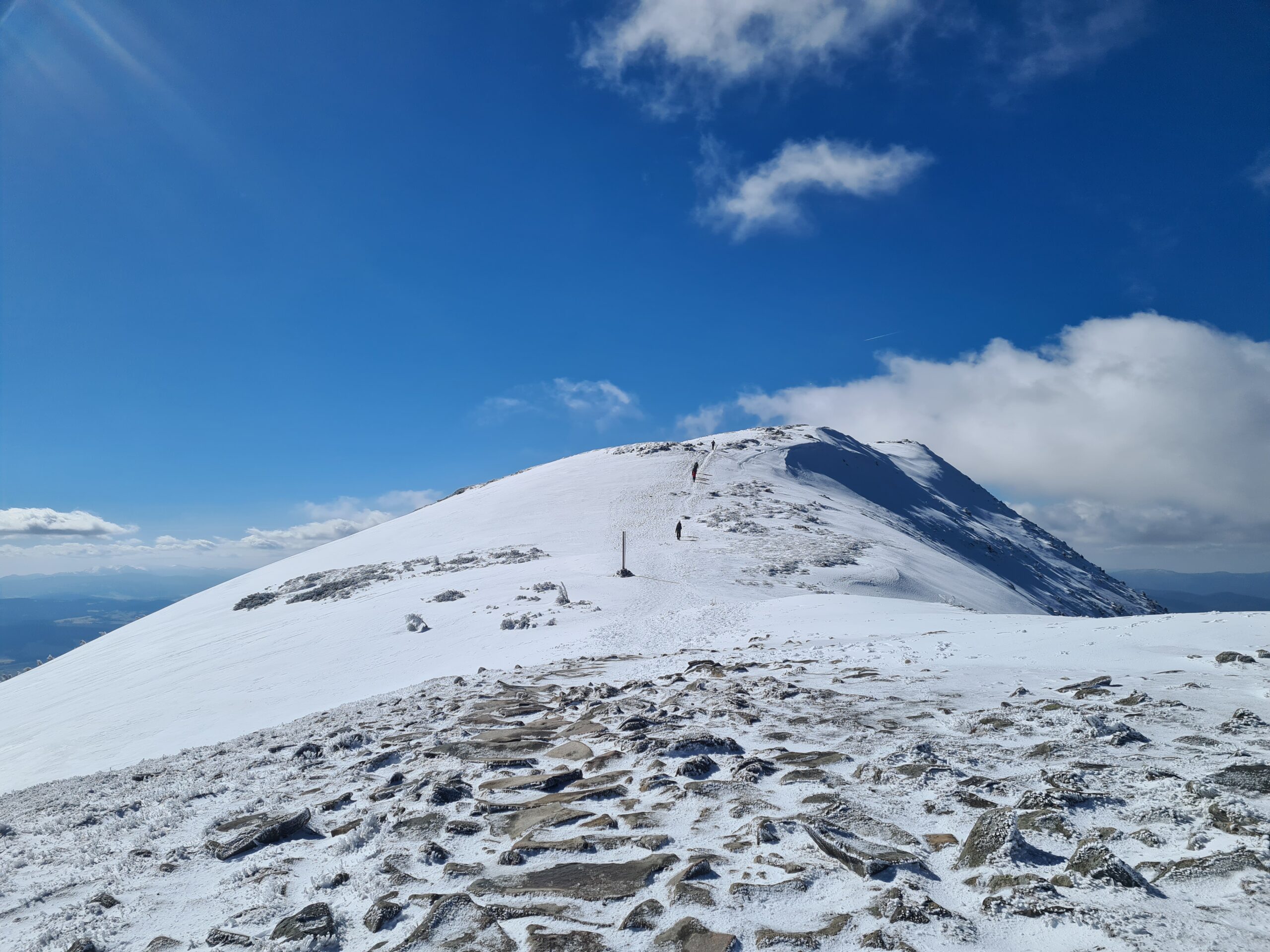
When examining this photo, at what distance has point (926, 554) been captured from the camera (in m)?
39.6

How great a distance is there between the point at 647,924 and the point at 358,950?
203 cm

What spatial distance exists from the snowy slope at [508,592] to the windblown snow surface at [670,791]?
1.01 feet

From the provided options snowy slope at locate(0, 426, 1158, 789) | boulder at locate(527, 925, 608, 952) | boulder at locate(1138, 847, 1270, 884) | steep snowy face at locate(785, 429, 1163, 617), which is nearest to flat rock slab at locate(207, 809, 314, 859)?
boulder at locate(527, 925, 608, 952)

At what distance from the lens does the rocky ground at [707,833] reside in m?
4.24

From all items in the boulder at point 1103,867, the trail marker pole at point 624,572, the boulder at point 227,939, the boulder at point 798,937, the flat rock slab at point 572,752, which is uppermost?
the trail marker pole at point 624,572

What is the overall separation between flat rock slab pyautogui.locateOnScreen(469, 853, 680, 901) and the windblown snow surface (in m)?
0.03

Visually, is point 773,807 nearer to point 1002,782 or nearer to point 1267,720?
point 1002,782

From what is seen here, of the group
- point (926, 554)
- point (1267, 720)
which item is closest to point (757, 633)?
point (1267, 720)

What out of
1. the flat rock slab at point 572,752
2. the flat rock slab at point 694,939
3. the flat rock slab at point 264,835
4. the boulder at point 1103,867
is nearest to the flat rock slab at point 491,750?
the flat rock slab at point 572,752

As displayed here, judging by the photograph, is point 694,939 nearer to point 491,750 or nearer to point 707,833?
point 707,833

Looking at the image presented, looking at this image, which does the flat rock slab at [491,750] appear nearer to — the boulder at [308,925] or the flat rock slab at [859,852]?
the boulder at [308,925]

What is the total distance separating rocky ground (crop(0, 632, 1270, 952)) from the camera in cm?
424

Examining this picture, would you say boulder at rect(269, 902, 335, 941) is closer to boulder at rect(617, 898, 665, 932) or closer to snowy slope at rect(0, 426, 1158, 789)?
boulder at rect(617, 898, 665, 932)

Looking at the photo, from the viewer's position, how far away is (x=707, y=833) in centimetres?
570
